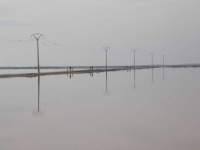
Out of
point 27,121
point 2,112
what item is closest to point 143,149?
point 27,121

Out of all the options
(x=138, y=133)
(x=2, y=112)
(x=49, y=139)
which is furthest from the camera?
(x=2, y=112)

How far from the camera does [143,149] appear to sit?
458 inches

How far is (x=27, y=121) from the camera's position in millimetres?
16875

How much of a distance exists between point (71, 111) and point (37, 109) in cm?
229

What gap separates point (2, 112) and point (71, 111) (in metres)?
3.70

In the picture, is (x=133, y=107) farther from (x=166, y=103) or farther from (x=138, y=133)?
(x=138, y=133)

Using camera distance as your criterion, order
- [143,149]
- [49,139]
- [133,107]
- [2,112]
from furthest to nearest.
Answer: [133,107], [2,112], [49,139], [143,149]

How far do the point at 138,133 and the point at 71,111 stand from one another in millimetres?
6826

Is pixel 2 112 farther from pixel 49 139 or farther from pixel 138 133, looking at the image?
pixel 138 133

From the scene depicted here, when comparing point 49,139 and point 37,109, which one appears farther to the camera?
point 37,109

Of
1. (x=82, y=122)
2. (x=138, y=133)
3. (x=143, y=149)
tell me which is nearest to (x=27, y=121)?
(x=82, y=122)

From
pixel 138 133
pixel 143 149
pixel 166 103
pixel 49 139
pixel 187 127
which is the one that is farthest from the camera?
pixel 166 103

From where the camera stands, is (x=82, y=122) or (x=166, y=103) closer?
(x=82, y=122)

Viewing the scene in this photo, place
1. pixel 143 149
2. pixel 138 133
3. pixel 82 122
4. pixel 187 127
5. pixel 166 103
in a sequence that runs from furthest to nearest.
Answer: pixel 166 103 → pixel 82 122 → pixel 187 127 → pixel 138 133 → pixel 143 149
